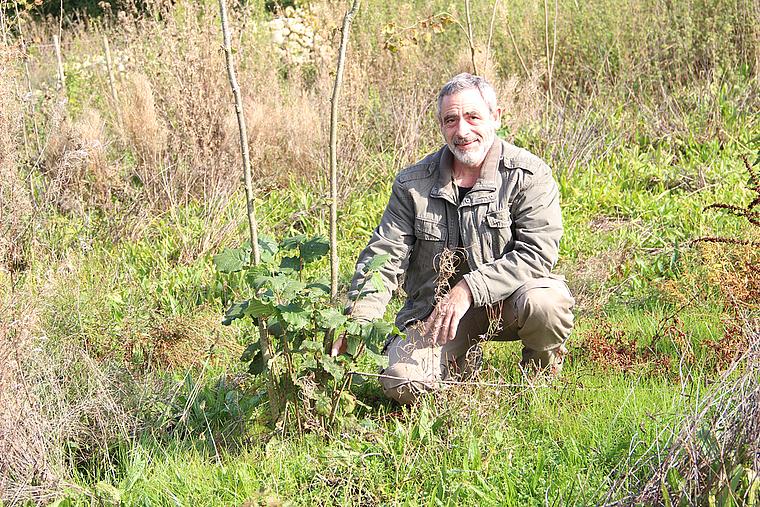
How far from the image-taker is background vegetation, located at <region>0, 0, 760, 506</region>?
2.46 metres

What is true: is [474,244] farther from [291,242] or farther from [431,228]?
[291,242]

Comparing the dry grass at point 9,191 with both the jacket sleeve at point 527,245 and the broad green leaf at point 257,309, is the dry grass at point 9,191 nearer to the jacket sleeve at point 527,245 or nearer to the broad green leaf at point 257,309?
the broad green leaf at point 257,309

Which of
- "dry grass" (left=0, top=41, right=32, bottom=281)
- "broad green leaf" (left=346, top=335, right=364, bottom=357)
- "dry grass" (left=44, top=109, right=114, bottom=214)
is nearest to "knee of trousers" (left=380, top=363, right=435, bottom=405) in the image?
"broad green leaf" (left=346, top=335, right=364, bottom=357)

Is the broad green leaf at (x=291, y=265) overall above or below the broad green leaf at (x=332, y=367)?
above

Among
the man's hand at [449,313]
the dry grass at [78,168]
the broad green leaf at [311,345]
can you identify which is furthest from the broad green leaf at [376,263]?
the dry grass at [78,168]

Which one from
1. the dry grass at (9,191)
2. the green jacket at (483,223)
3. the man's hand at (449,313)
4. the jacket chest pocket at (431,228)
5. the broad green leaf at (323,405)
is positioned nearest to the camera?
the broad green leaf at (323,405)

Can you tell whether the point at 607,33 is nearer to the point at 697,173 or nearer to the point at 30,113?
the point at 697,173

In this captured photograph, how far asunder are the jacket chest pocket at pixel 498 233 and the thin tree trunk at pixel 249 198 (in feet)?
3.55

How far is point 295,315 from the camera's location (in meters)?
2.30

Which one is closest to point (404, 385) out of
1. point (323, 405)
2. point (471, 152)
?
point (323, 405)

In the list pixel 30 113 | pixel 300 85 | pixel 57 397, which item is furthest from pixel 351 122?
pixel 57 397

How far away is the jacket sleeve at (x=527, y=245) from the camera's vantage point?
291 cm

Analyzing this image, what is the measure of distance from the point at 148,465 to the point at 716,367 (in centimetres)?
240

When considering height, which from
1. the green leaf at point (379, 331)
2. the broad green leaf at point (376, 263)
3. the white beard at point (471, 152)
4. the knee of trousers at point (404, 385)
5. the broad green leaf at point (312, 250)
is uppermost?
the white beard at point (471, 152)
